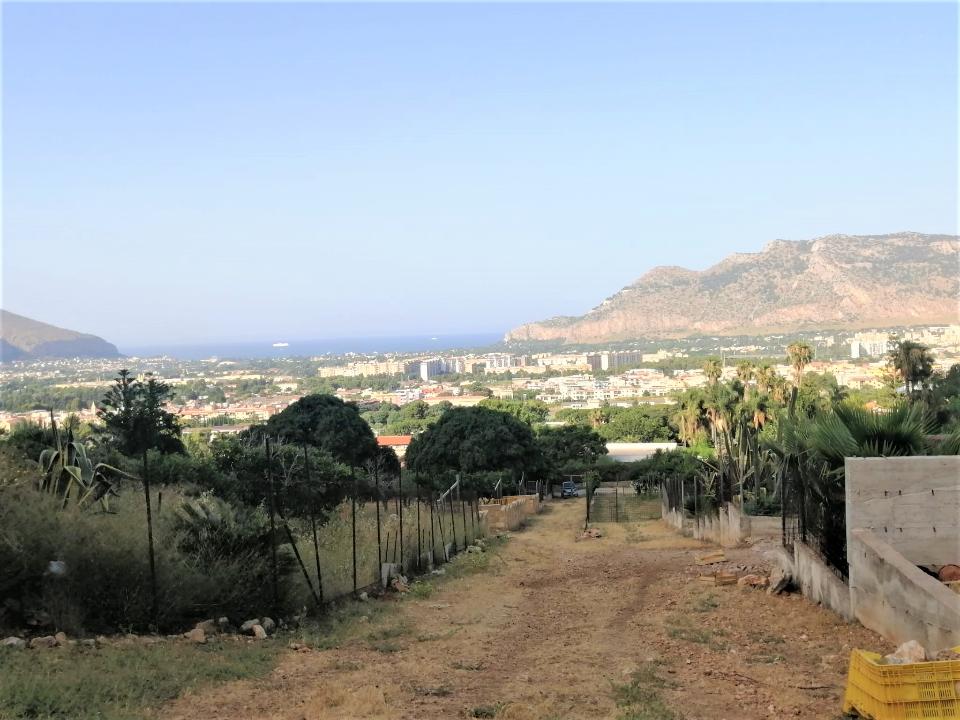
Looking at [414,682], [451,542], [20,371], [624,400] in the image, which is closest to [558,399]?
[624,400]

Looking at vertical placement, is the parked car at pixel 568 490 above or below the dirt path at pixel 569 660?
below

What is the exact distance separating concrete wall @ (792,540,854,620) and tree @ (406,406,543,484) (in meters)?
40.7

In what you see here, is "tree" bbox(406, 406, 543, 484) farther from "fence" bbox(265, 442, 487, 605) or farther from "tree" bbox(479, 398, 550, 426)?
"tree" bbox(479, 398, 550, 426)

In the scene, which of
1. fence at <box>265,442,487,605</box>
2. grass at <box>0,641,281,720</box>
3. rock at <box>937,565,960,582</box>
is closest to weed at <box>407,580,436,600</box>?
fence at <box>265,442,487,605</box>

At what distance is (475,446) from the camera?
2121 inches

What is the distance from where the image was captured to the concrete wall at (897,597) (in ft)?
27.2

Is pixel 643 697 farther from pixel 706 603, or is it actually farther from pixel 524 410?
pixel 524 410

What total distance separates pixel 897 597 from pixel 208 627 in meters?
7.01

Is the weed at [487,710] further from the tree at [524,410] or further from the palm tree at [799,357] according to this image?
the tree at [524,410]

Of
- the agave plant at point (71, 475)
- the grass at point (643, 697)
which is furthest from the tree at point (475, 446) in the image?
the grass at point (643, 697)

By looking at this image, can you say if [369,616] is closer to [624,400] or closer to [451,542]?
[451,542]

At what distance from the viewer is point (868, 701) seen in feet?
22.9

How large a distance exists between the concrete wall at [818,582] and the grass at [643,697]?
3.13m

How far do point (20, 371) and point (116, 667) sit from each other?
192401 mm
